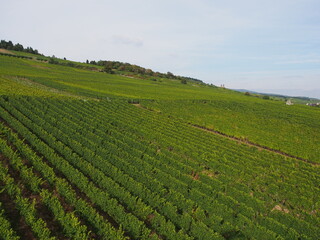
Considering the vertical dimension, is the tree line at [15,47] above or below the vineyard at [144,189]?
above

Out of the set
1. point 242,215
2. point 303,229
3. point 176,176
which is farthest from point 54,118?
point 303,229

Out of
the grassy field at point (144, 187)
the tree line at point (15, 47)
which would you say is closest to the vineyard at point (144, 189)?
the grassy field at point (144, 187)

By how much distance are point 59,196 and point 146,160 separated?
23.4ft

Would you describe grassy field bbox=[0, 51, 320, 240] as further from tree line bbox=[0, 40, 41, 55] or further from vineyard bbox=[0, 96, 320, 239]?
tree line bbox=[0, 40, 41, 55]

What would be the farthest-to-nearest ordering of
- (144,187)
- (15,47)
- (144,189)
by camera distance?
(15,47)
(144,187)
(144,189)

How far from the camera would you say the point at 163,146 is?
22.1 metres

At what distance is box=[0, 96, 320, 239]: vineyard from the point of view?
33.6 feet

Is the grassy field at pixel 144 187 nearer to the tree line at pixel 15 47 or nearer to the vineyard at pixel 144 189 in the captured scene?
the vineyard at pixel 144 189

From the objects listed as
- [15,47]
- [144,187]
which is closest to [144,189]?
[144,187]

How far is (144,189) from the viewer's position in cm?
1280

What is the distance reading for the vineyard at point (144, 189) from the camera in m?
10.2

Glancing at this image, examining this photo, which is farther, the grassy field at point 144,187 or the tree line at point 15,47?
the tree line at point 15,47

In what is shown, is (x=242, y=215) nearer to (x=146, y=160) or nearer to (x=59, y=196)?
(x=146, y=160)

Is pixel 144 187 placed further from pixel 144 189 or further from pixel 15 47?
pixel 15 47
